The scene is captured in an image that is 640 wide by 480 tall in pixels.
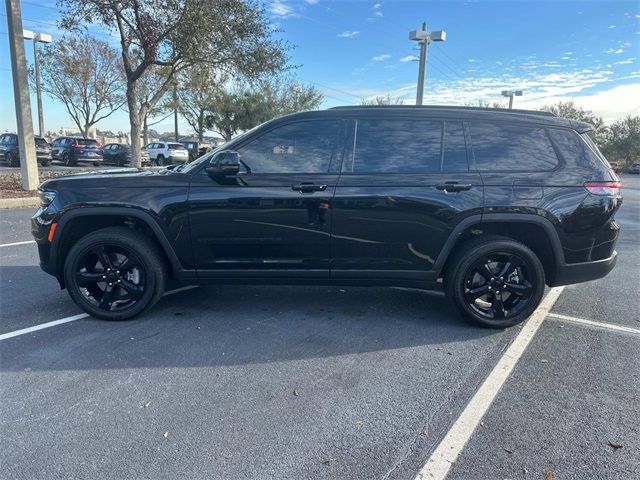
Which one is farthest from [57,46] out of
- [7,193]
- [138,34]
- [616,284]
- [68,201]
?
[616,284]

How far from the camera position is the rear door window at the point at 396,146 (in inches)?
154

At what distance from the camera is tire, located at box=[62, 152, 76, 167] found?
25.4 meters

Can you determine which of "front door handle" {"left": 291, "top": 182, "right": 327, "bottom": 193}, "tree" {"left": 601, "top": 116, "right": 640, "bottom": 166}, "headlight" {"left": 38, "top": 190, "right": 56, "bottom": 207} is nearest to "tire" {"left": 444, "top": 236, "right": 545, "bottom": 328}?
"front door handle" {"left": 291, "top": 182, "right": 327, "bottom": 193}

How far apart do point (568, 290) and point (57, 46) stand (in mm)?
37376

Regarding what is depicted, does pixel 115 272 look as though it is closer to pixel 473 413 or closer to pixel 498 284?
pixel 473 413

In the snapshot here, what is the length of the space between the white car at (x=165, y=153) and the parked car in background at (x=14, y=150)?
6552 millimetres

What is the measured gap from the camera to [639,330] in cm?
408

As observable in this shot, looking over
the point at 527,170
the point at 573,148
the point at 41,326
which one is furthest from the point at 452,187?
the point at 41,326

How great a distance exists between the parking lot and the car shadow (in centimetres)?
2

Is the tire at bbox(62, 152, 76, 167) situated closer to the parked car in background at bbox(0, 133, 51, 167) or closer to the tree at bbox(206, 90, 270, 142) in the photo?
the parked car in background at bbox(0, 133, 51, 167)

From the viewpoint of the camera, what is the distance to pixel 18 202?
10.9 m

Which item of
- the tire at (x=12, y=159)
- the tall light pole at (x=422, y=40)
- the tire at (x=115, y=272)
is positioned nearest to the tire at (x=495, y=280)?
the tire at (x=115, y=272)

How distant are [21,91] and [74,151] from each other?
14.9m

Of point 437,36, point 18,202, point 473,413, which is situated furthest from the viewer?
point 437,36
